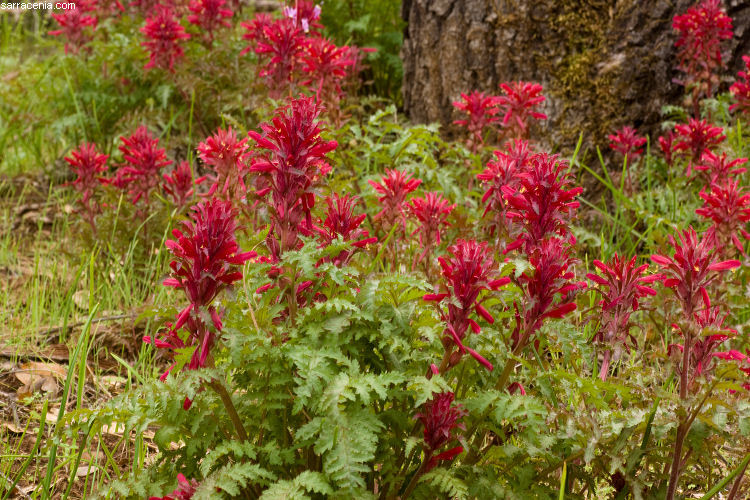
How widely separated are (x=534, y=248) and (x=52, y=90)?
443 centimetres

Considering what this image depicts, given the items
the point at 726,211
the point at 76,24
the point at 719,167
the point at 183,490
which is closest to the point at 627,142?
the point at 719,167

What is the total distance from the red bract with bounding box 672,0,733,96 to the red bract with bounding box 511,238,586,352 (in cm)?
275

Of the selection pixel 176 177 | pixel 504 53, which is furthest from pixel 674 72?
pixel 176 177

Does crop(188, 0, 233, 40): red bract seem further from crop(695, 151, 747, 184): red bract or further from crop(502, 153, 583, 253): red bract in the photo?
crop(502, 153, 583, 253): red bract

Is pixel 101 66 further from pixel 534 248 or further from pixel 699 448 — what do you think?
pixel 699 448

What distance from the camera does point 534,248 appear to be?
1923 mm

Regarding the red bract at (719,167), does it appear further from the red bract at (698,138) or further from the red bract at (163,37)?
the red bract at (163,37)

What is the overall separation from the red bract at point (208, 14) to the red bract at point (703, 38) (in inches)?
105

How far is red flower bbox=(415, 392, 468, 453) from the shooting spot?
1732mm

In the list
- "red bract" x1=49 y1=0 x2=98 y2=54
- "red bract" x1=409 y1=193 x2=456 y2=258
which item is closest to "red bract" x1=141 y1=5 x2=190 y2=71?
"red bract" x1=49 y1=0 x2=98 y2=54

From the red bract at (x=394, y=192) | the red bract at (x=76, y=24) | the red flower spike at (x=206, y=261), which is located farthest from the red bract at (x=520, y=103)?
the red bract at (x=76, y=24)

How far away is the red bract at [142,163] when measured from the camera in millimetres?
3733

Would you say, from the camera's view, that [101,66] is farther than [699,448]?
Yes

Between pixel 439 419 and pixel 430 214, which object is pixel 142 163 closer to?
pixel 430 214
